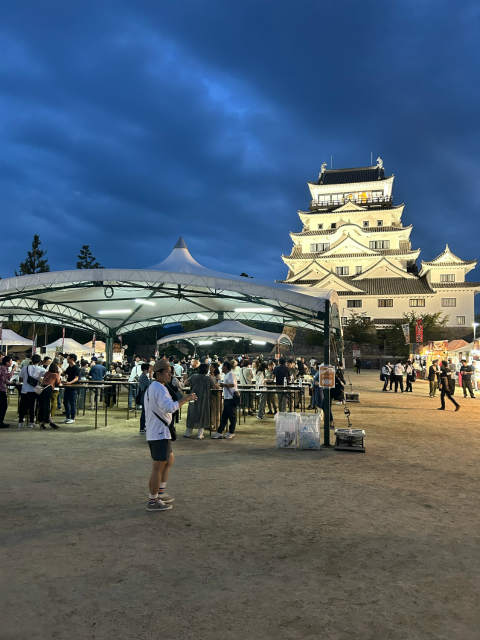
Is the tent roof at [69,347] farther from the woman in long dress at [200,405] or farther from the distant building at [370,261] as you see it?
the distant building at [370,261]

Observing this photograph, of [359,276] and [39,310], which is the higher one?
[359,276]

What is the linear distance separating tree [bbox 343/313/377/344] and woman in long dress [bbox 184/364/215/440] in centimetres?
4175

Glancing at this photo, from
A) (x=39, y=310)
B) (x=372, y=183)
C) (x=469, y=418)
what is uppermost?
(x=372, y=183)

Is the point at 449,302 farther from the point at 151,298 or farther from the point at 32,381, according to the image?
the point at 32,381

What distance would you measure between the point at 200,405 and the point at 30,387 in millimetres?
4199

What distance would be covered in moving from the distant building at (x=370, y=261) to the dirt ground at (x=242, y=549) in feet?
165

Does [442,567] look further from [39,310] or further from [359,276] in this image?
[359,276]

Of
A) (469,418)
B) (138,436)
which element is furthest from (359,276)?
(138,436)

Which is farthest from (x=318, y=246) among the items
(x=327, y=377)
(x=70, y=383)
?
(x=327, y=377)

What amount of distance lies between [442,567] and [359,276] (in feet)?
189

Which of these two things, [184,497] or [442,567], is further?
[184,497]

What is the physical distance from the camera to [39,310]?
57.0ft

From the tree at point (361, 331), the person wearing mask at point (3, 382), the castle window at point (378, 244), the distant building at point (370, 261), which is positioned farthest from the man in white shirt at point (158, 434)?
the castle window at point (378, 244)

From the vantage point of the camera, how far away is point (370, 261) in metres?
61.4
